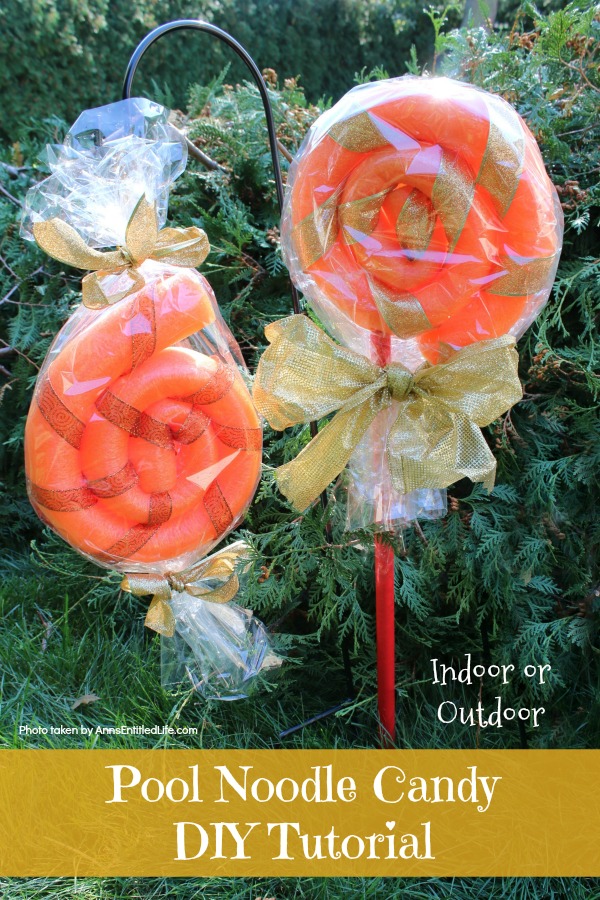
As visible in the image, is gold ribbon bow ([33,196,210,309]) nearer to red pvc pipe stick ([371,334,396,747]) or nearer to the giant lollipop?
the giant lollipop

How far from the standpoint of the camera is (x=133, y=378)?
1.18 m

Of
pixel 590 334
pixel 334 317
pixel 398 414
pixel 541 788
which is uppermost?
pixel 334 317

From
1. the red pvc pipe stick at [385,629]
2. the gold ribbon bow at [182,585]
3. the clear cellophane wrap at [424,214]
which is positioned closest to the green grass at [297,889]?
the red pvc pipe stick at [385,629]

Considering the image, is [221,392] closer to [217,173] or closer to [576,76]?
[217,173]

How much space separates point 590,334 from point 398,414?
0.65 meters

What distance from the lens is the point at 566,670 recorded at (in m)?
1.65

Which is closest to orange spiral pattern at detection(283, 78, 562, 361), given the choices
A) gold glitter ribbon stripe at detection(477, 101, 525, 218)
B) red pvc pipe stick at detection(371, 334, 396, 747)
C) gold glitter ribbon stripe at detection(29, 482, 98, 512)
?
gold glitter ribbon stripe at detection(477, 101, 525, 218)

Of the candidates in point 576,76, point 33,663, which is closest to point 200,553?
point 33,663

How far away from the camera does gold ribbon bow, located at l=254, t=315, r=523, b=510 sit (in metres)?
1.15

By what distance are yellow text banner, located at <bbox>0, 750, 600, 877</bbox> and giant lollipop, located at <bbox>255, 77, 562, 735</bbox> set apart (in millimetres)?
601

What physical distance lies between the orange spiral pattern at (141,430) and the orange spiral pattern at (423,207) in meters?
0.23

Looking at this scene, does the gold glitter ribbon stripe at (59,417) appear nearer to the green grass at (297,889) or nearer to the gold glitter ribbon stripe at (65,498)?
the gold glitter ribbon stripe at (65,498)

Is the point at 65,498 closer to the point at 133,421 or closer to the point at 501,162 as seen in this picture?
the point at 133,421

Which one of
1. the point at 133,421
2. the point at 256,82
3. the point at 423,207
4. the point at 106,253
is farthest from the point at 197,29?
the point at 133,421
